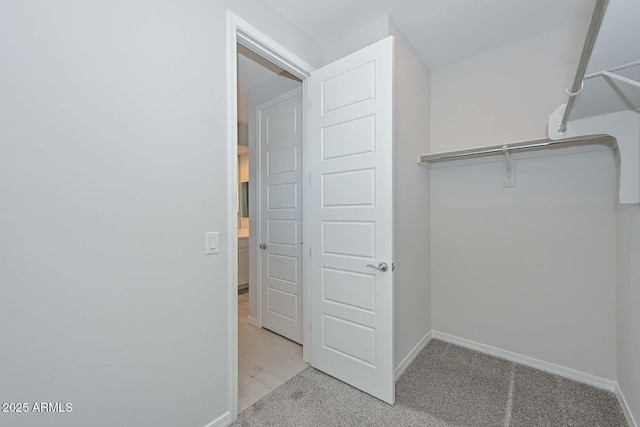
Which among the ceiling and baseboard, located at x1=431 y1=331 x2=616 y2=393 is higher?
the ceiling

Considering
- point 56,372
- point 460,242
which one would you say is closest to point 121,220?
point 56,372

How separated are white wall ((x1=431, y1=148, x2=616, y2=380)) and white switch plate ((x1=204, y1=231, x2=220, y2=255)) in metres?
2.04

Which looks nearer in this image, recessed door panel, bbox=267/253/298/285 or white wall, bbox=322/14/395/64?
white wall, bbox=322/14/395/64

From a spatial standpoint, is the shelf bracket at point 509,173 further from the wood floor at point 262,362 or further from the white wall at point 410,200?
the wood floor at point 262,362

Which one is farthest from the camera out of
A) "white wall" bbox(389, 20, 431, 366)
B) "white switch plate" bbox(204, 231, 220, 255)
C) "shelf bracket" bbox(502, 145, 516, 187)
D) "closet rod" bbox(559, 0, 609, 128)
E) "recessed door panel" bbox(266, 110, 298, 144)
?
"recessed door panel" bbox(266, 110, 298, 144)

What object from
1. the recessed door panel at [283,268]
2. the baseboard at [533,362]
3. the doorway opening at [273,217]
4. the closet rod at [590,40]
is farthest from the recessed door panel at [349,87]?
the baseboard at [533,362]

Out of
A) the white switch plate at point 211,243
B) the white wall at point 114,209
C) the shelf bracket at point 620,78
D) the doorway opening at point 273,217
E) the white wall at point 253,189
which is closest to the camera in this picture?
the white wall at point 114,209

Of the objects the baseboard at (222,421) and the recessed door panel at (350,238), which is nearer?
the baseboard at (222,421)

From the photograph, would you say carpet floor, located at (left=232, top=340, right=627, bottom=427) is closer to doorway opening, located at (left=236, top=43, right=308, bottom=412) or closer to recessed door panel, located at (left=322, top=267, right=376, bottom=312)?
doorway opening, located at (left=236, top=43, right=308, bottom=412)

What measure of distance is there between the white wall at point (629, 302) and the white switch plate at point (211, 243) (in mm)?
2338

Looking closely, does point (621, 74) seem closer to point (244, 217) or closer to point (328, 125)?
point (328, 125)

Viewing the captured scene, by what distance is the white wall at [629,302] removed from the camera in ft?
4.74

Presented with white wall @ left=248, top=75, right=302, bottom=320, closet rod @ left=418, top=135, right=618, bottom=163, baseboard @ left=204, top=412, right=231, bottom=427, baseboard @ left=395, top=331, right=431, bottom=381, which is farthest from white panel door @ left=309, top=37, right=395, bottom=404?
white wall @ left=248, top=75, right=302, bottom=320

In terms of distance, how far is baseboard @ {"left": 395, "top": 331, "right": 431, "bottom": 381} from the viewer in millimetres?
2017
